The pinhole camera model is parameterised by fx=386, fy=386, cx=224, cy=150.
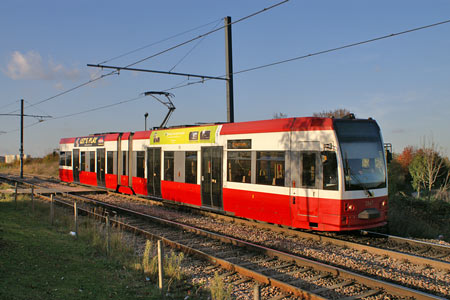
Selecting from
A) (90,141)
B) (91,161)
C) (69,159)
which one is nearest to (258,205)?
(91,161)

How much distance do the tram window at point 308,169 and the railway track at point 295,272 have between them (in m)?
1.49

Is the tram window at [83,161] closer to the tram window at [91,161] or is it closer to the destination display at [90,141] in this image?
the destination display at [90,141]

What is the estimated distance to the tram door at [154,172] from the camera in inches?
681

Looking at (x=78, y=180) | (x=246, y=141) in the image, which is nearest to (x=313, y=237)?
(x=246, y=141)

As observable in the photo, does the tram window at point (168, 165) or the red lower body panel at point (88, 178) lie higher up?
the tram window at point (168, 165)

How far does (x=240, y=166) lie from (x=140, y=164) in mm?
7774

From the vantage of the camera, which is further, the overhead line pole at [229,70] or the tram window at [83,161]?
the tram window at [83,161]

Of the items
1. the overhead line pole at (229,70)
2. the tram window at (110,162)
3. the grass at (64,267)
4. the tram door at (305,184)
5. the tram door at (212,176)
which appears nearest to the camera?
the grass at (64,267)

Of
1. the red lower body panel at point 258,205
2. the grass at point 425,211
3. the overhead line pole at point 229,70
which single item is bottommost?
the grass at point 425,211

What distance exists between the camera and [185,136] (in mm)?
15367

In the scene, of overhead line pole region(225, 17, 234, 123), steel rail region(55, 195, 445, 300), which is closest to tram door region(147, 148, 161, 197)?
overhead line pole region(225, 17, 234, 123)

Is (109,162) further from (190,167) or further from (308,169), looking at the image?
(308,169)

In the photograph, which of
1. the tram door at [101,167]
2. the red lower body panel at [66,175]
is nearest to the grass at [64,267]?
the tram door at [101,167]

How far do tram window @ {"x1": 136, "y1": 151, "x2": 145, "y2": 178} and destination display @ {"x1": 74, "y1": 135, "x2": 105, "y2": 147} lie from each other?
4.34 m
